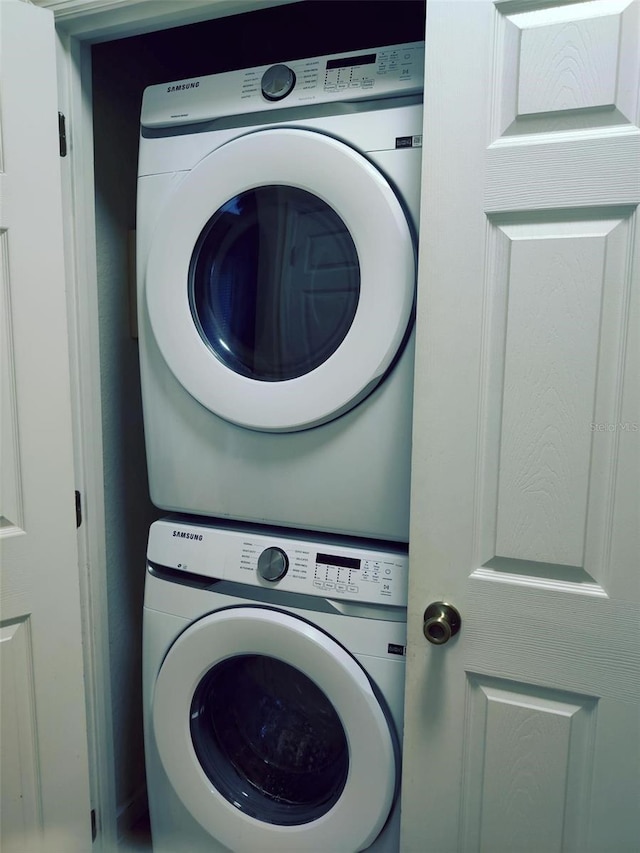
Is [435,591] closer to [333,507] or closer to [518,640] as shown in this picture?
[518,640]

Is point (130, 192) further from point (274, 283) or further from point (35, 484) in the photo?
point (35, 484)

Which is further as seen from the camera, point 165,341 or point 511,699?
point 165,341

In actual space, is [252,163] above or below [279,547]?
above

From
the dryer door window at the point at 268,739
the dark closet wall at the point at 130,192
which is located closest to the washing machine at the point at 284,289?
the dark closet wall at the point at 130,192

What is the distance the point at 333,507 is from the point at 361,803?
0.54m

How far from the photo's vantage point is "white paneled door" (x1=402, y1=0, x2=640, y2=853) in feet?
2.51

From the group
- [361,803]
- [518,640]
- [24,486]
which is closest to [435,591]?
[518,640]

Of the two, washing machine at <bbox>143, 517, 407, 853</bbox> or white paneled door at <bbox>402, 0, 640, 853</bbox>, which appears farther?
washing machine at <bbox>143, 517, 407, 853</bbox>

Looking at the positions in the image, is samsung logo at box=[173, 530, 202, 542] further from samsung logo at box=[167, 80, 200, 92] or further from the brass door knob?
samsung logo at box=[167, 80, 200, 92]

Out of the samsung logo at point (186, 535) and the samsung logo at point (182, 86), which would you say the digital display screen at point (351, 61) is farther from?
the samsung logo at point (186, 535)

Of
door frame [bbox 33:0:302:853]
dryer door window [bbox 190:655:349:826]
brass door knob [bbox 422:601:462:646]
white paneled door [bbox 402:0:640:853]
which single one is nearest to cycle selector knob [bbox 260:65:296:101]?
door frame [bbox 33:0:302:853]

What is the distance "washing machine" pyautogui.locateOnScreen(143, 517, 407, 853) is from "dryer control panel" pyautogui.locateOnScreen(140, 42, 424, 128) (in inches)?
32.2

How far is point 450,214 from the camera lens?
0.83 meters

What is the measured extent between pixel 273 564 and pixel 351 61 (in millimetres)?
935
